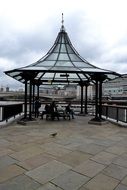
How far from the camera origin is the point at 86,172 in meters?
4.39

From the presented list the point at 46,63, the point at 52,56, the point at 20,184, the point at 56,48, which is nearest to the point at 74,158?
the point at 20,184

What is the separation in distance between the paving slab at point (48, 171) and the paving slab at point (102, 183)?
68cm

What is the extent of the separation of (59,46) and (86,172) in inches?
390

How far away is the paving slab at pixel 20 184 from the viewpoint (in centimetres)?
363

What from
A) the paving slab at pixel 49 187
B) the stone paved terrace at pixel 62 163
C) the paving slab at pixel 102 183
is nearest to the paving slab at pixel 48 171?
the stone paved terrace at pixel 62 163

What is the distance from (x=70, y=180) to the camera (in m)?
3.99

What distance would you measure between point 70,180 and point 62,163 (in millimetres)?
914

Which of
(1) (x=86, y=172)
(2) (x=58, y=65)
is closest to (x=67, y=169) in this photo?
(1) (x=86, y=172)

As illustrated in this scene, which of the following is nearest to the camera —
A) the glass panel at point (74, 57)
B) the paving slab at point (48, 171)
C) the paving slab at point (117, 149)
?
the paving slab at point (48, 171)

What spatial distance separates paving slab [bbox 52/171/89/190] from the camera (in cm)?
374

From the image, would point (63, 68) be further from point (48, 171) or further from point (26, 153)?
point (48, 171)

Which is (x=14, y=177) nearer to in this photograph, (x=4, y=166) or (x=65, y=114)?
(x=4, y=166)

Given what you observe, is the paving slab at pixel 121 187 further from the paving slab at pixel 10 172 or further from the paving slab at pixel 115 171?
the paving slab at pixel 10 172

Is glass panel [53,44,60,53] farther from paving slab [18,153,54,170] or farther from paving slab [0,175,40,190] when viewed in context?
paving slab [0,175,40,190]
